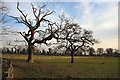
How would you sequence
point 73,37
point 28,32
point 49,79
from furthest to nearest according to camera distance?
point 73,37 < point 28,32 < point 49,79

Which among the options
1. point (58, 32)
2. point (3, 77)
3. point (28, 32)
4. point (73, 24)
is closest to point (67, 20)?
point (73, 24)

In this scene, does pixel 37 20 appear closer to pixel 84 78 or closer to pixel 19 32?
pixel 19 32

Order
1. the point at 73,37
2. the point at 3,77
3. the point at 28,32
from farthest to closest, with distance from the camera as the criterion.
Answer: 1. the point at 73,37
2. the point at 28,32
3. the point at 3,77

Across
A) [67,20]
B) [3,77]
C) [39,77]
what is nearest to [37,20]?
[67,20]

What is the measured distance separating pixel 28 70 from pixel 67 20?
64.8ft

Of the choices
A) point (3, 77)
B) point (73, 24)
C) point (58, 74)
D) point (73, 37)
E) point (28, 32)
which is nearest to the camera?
point (3, 77)

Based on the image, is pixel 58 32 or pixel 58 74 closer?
pixel 58 74

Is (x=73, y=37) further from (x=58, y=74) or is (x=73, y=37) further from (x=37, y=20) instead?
(x=58, y=74)

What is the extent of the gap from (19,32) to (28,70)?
12.6 m

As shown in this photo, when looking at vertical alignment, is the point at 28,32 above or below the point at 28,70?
above

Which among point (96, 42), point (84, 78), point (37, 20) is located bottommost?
point (84, 78)

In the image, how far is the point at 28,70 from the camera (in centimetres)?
3095

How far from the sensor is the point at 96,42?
55.3 meters

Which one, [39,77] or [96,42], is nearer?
[39,77]
